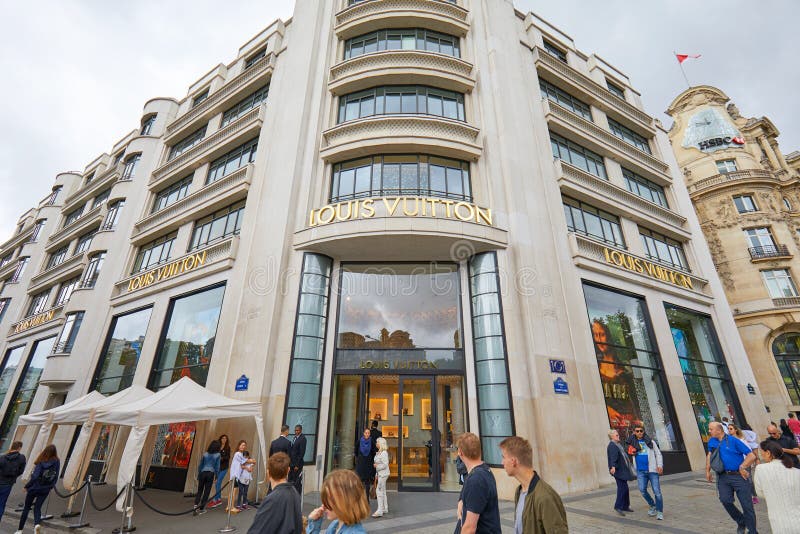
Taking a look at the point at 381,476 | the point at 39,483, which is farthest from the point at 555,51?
the point at 39,483

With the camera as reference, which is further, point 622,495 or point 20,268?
point 20,268

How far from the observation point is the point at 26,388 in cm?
2267

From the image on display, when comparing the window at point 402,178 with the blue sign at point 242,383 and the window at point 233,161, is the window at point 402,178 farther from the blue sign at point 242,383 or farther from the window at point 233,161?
the blue sign at point 242,383

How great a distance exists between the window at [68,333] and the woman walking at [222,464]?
1428cm

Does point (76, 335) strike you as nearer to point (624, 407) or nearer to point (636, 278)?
point (624, 407)

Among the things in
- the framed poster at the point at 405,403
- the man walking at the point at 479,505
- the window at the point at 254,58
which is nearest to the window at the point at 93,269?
the window at the point at 254,58

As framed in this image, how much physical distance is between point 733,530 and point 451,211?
10040 mm

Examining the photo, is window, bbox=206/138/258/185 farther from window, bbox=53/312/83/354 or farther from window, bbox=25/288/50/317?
window, bbox=25/288/50/317

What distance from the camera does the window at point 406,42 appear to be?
1652cm

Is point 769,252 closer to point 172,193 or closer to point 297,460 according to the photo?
point 297,460

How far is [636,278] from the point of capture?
15.8 m

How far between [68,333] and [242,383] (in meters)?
14.9

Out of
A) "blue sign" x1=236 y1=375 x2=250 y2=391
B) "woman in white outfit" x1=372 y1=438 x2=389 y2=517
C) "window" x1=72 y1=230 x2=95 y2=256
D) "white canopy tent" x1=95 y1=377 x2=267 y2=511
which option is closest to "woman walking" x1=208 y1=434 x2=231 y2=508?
"white canopy tent" x1=95 y1=377 x2=267 y2=511

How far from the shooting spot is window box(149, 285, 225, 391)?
565 inches
